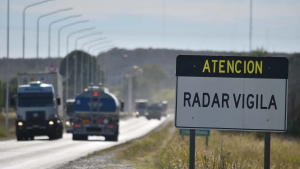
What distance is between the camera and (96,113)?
39.6 metres

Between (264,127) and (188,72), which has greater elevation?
(188,72)

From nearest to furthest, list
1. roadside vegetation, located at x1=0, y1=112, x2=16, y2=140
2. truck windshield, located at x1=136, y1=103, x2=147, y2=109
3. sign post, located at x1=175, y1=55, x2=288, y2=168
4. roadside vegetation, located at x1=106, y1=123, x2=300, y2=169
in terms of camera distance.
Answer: sign post, located at x1=175, y1=55, x2=288, y2=168
roadside vegetation, located at x1=106, y1=123, x2=300, y2=169
roadside vegetation, located at x1=0, y1=112, x2=16, y2=140
truck windshield, located at x1=136, y1=103, x2=147, y2=109

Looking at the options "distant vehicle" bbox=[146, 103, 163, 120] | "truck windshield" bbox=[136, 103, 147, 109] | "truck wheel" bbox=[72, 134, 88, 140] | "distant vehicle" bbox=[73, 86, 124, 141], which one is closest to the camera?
"distant vehicle" bbox=[73, 86, 124, 141]

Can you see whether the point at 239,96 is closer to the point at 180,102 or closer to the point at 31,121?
the point at 180,102

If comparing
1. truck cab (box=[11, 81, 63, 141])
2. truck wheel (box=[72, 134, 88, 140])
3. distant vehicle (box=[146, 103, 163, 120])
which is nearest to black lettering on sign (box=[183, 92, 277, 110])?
truck cab (box=[11, 81, 63, 141])

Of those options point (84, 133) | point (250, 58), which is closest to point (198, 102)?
point (250, 58)

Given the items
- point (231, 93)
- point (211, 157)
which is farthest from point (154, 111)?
point (231, 93)

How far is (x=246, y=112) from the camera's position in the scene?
9438 mm

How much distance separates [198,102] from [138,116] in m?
126

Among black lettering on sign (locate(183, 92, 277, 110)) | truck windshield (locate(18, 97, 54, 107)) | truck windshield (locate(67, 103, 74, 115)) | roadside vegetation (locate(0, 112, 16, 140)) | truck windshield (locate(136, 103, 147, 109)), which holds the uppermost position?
black lettering on sign (locate(183, 92, 277, 110))

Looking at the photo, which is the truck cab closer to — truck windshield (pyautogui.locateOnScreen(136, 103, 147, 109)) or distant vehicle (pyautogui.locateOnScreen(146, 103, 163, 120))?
distant vehicle (pyautogui.locateOnScreen(146, 103, 163, 120))

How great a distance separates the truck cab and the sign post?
31.2m

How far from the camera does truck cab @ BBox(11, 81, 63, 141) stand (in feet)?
131

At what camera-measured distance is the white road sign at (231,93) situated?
9.37m
